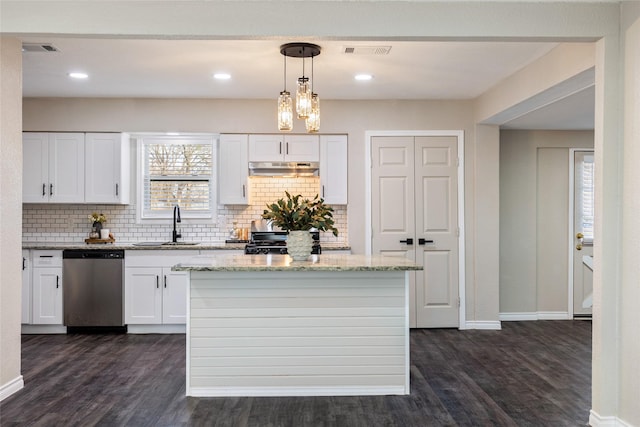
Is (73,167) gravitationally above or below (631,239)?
above

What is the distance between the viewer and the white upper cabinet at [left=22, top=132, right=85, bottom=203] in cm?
566

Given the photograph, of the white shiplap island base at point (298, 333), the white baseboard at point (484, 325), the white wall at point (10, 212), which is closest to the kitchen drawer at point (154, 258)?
the white wall at point (10, 212)

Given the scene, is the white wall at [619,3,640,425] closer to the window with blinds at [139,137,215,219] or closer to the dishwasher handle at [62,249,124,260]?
the window with blinds at [139,137,215,219]

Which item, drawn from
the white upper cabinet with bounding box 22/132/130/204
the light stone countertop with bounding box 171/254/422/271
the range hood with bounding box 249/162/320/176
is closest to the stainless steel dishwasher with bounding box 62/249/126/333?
the white upper cabinet with bounding box 22/132/130/204

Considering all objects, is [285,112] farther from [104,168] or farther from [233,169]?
[104,168]

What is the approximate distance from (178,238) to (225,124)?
1.45 metres

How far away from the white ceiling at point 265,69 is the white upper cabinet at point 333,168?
19.8 inches

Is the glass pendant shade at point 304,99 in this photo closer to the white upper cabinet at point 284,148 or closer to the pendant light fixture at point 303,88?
the pendant light fixture at point 303,88

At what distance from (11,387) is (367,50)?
3551 mm

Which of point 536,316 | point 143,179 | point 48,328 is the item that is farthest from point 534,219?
point 48,328

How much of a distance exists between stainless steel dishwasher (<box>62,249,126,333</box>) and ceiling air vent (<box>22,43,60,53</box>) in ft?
7.15

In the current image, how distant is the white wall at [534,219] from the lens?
624cm

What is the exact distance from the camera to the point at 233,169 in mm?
5828

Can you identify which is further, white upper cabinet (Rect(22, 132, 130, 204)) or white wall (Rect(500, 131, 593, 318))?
white wall (Rect(500, 131, 593, 318))
